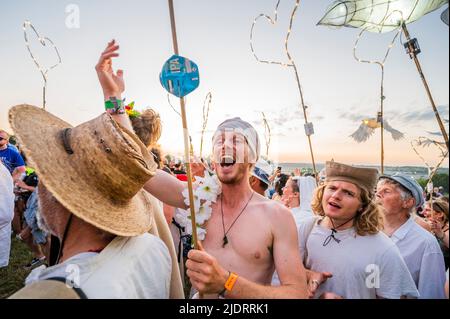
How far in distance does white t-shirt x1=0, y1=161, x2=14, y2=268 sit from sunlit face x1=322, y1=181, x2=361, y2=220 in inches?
125

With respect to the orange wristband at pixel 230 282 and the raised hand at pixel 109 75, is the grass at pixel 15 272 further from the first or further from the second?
the orange wristband at pixel 230 282

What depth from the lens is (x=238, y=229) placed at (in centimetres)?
182

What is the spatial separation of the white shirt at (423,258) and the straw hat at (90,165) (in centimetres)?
226

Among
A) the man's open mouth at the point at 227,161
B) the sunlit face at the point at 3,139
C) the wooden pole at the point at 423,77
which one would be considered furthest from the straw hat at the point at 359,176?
the sunlit face at the point at 3,139

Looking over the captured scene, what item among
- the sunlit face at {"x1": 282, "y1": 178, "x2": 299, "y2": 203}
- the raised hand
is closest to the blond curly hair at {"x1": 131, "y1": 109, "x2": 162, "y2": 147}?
the raised hand

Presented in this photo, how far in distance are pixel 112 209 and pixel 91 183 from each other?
5.6 inches

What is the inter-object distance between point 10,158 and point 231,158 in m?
5.17

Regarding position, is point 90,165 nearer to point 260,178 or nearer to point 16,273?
point 260,178

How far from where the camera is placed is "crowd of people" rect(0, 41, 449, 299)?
41.7 inches

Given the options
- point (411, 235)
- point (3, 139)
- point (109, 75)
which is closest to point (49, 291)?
point (109, 75)

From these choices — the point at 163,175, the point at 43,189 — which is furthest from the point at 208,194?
the point at 43,189

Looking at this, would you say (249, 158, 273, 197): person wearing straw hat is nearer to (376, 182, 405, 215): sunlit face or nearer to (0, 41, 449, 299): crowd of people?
(0, 41, 449, 299): crowd of people
